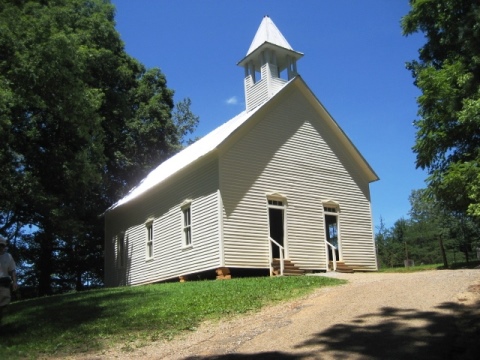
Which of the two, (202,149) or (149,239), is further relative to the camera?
(149,239)

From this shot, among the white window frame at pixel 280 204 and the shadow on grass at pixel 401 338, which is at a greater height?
the white window frame at pixel 280 204

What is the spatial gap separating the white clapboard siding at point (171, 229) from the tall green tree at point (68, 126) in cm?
251

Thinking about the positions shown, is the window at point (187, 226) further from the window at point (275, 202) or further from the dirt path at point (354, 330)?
the dirt path at point (354, 330)

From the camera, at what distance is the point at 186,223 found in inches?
819

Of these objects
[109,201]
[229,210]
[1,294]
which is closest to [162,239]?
[229,210]

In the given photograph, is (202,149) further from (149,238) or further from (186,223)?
(149,238)

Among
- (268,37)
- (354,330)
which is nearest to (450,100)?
(268,37)

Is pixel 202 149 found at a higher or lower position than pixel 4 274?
higher

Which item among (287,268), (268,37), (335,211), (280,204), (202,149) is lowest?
(287,268)

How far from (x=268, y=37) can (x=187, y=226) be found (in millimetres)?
9501

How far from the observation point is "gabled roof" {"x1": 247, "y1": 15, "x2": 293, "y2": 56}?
78.8ft

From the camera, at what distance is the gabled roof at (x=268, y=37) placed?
24031 mm

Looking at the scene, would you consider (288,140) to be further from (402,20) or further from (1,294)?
(1,294)

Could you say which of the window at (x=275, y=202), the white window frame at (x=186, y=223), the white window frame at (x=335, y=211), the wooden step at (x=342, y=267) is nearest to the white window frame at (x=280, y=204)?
the window at (x=275, y=202)
